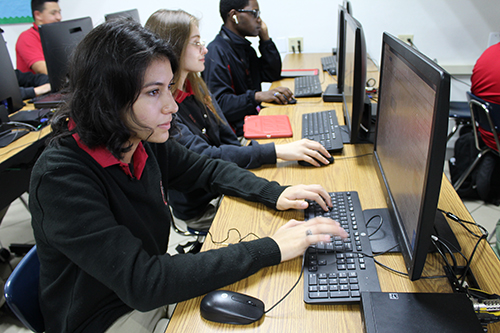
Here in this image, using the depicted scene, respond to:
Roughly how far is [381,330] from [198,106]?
1.14m

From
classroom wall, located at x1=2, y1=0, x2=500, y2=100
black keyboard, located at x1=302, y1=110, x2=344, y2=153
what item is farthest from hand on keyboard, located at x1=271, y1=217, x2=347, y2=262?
classroom wall, located at x1=2, y1=0, x2=500, y2=100

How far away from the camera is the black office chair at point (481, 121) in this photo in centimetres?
185

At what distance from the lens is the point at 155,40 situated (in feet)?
2.64

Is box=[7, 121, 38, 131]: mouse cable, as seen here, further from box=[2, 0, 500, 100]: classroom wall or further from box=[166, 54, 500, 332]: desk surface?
box=[166, 54, 500, 332]: desk surface

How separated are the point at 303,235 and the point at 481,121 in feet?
5.62

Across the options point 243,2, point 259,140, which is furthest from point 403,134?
point 243,2

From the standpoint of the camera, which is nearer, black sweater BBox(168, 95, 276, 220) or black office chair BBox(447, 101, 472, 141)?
black sweater BBox(168, 95, 276, 220)

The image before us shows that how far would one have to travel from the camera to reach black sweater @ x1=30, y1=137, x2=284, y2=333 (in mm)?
685

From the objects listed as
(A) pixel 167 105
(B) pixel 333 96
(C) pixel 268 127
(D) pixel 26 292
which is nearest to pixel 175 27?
(C) pixel 268 127

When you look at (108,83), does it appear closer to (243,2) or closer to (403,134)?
(403,134)

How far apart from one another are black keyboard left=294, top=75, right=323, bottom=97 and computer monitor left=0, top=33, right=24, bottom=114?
1.60 metres

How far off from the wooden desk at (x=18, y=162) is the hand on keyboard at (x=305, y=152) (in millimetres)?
1277

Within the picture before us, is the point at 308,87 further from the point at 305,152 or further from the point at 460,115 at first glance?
the point at 460,115

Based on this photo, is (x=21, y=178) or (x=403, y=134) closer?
(x=403, y=134)
